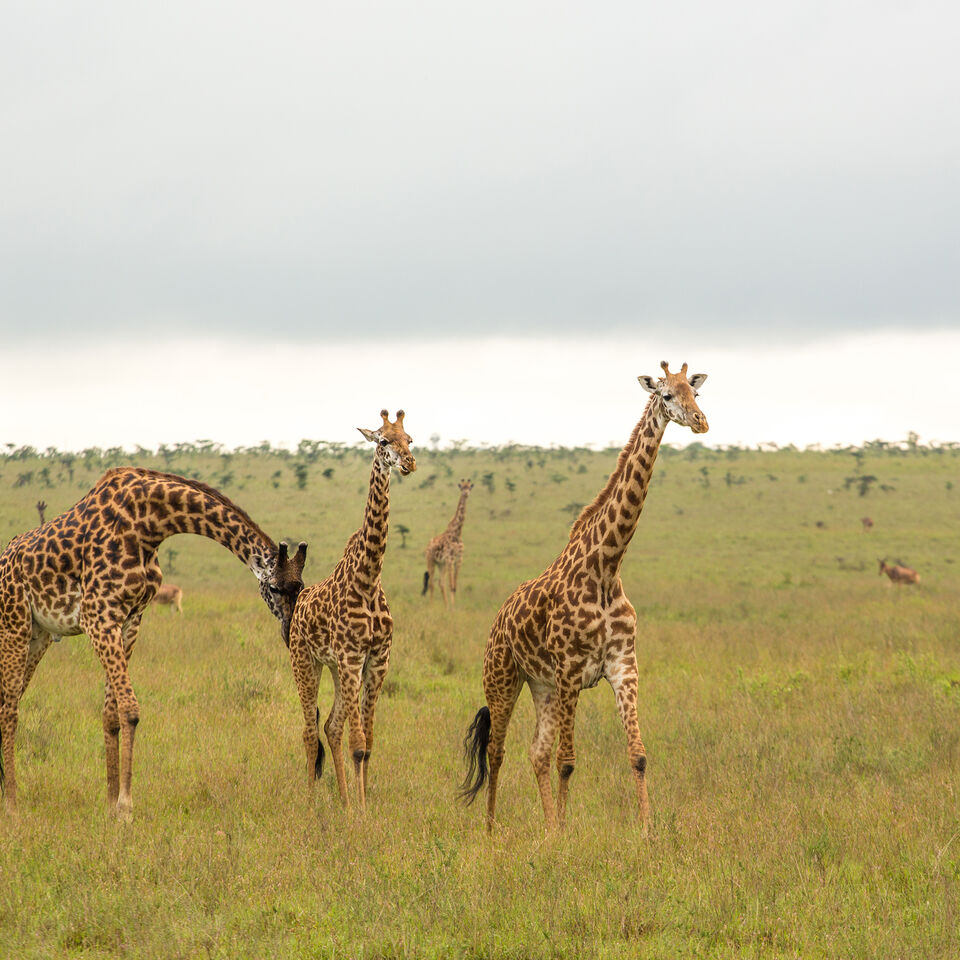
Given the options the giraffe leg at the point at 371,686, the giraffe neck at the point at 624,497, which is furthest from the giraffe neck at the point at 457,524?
the giraffe neck at the point at 624,497

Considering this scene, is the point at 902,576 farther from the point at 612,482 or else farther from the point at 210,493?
the point at 210,493

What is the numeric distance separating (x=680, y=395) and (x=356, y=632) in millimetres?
3498

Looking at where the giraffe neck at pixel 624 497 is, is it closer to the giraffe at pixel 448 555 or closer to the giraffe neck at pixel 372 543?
the giraffe neck at pixel 372 543

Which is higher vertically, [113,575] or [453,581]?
[113,575]

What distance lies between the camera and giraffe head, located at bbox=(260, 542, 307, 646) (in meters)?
8.62

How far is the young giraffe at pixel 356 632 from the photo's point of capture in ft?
28.8

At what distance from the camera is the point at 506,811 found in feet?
28.7

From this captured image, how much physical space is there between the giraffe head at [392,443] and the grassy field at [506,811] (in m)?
2.78

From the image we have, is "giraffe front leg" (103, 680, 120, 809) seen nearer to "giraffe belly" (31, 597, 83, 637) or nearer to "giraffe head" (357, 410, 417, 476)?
"giraffe belly" (31, 597, 83, 637)

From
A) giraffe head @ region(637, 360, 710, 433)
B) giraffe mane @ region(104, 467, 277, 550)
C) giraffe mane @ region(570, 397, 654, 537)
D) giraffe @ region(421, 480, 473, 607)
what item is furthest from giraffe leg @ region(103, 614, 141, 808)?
giraffe @ region(421, 480, 473, 607)

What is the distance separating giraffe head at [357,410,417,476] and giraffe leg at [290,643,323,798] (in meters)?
2.07

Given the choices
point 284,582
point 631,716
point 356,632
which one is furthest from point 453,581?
point 631,716

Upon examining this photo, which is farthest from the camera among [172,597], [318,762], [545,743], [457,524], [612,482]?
[457,524]

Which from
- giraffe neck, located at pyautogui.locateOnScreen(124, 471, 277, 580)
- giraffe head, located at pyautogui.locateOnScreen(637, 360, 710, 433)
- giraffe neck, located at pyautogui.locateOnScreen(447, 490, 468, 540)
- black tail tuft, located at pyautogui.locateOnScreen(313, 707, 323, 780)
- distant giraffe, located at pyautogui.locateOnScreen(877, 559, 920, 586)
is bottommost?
black tail tuft, located at pyautogui.locateOnScreen(313, 707, 323, 780)
